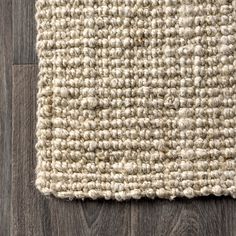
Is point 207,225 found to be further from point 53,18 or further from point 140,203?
point 53,18

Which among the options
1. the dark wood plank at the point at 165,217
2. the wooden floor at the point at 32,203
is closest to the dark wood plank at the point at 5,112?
the wooden floor at the point at 32,203

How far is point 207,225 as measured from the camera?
630 millimetres

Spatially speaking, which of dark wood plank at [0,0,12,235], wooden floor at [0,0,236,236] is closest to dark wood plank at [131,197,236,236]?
wooden floor at [0,0,236,236]

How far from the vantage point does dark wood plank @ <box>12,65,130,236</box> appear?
25.3 inches

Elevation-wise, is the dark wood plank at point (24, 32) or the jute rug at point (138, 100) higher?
the dark wood plank at point (24, 32)

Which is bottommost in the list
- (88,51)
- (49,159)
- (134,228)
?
(134,228)

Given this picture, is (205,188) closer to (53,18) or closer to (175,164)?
(175,164)

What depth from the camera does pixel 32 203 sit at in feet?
2.16

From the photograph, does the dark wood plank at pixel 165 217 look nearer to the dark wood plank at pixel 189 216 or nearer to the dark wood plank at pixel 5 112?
the dark wood plank at pixel 189 216

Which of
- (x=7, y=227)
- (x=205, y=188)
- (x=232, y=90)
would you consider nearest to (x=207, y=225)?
(x=205, y=188)

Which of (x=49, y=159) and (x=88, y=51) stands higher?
(x=88, y=51)

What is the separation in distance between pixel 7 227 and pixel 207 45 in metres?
0.40

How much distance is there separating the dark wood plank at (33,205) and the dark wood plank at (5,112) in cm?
1

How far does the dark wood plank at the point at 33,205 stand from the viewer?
64 centimetres
